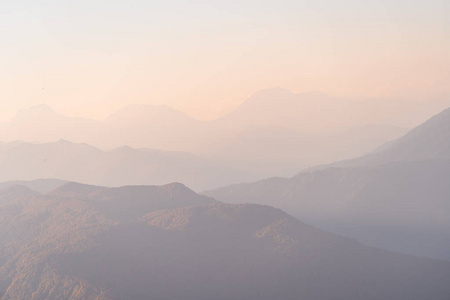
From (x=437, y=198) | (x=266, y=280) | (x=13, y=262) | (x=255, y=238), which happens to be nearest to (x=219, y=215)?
(x=255, y=238)

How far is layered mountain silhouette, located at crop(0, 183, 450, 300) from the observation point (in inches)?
3150

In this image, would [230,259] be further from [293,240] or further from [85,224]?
[85,224]

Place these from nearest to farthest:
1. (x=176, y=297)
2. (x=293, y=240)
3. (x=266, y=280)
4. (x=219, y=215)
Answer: (x=176, y=297), (x=266, y=280), (x=293, y=240), (x=219, y=215)

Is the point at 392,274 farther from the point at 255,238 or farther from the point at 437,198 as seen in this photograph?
the point at 437,198

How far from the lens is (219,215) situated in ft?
345

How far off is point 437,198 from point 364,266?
12260cm

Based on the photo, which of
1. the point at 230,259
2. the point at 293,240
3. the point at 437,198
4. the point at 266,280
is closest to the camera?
the point at 266,280

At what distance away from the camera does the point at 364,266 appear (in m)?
93.9

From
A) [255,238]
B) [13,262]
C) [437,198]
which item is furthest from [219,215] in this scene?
[437,198]

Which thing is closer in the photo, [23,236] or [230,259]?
[230,259]

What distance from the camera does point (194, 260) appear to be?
88000mm

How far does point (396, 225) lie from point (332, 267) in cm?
10288

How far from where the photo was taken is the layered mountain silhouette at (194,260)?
262 feet

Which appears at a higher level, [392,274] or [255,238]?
[255,238]
